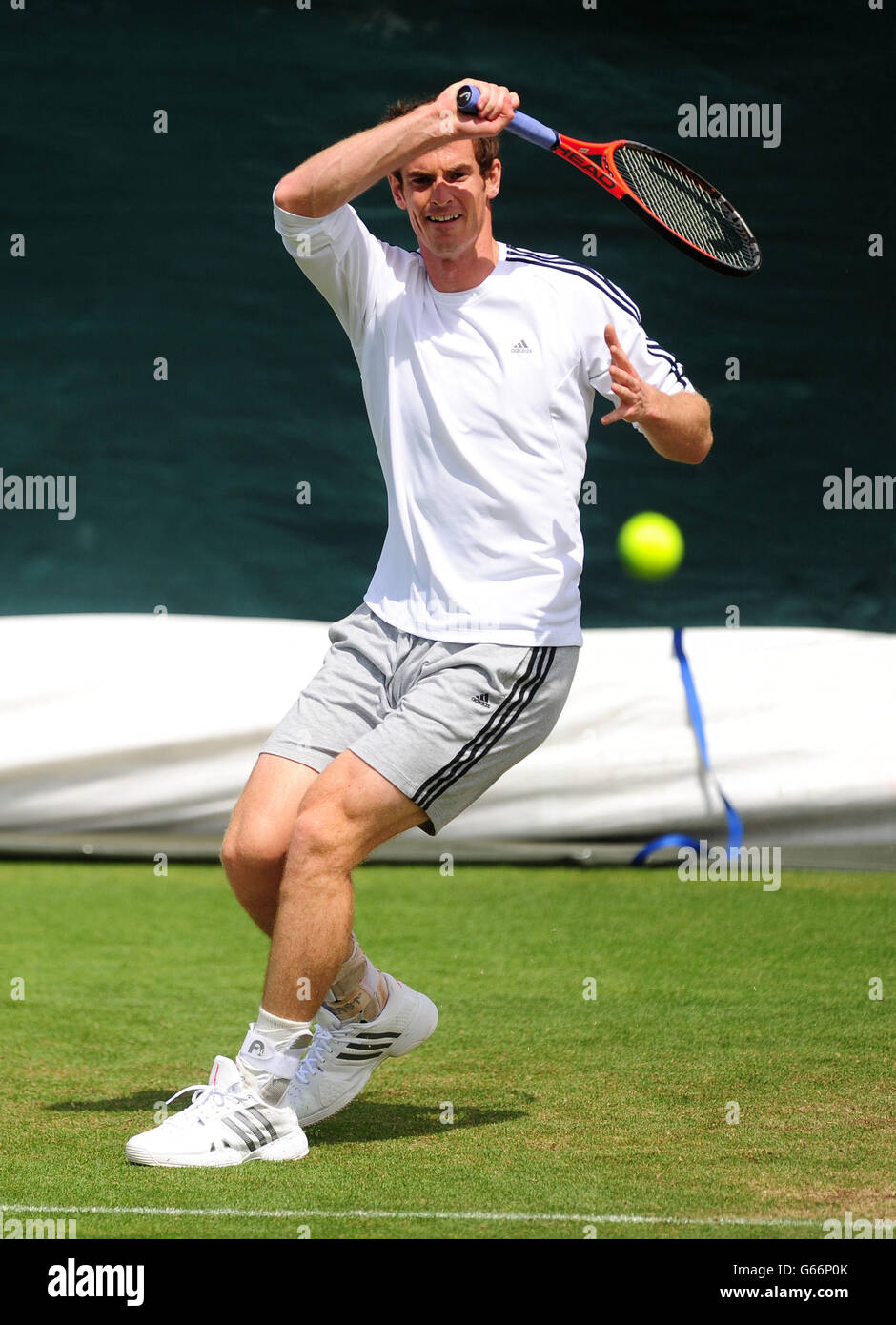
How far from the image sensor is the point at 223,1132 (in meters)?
3.28

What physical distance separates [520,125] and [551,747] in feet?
10.9

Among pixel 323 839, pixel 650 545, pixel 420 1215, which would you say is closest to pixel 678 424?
pixel 323 839

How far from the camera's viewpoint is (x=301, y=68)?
7.27 m

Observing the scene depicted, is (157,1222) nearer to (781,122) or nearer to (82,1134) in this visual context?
(82,1134)

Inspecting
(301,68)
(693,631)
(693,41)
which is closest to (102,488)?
(301,68)

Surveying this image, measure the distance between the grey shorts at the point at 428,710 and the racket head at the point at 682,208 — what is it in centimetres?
97

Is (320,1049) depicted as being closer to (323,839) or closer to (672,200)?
(323,839)

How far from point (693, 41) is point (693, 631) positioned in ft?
7.99

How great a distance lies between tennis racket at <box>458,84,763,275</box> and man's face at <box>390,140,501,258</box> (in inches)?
10.8

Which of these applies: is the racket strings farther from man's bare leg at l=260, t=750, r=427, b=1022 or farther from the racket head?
man's bare leg at l=260, t=750, r=427, b=1022

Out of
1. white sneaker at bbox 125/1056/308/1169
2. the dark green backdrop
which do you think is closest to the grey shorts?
white sneaker at bbox 125/1056/308/1169

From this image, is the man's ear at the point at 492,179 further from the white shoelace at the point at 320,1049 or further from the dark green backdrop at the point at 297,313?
the dark green backdrop at the point at 297,313

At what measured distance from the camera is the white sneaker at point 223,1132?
3.25 m

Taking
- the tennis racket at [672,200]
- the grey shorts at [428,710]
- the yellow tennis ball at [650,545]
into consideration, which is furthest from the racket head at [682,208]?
the yellow tennis ball at [650,545]
